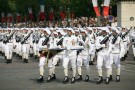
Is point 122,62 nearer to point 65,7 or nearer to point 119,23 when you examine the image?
point 119,23

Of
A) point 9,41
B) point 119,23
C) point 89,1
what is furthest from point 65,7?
point 9,41

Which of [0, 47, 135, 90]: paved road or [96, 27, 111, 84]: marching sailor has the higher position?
[96, 27, 111, 84]: marching sailor

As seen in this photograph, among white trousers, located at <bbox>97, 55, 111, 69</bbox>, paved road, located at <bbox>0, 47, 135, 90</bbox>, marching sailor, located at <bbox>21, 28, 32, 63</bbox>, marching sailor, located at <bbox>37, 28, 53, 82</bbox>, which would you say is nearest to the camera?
paved road, located at <bbox>0, 47, 135, 90</bbox>

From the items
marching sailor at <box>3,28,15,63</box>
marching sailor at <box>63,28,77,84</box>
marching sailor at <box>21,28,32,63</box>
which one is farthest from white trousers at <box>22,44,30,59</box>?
marching sailor at <box>63,28,77,84</box>

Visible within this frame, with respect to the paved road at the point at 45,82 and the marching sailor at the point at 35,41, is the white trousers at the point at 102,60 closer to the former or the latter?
the paved road at the point at 45,82

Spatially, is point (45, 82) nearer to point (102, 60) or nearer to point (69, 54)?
point (69, 54)

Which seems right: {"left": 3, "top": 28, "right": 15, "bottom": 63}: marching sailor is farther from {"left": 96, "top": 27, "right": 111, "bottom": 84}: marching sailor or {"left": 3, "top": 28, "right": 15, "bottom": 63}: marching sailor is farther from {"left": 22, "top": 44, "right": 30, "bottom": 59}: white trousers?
{"left": 96, "top": 27, "right": 111, "bottom": 84}: marching sailor

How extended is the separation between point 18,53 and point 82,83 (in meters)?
13.4

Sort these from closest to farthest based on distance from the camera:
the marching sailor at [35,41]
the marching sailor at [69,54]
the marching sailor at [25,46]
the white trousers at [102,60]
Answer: the white trousers at [102,60]
the marching sailor at [69,54]
the marching sailor at [25,46]
the marching sailor at [35,41]

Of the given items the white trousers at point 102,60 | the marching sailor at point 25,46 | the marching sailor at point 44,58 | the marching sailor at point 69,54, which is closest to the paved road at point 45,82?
the marching sailor at point 44,58

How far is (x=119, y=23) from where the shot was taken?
53.5 meters

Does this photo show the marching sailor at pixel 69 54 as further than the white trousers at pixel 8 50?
No

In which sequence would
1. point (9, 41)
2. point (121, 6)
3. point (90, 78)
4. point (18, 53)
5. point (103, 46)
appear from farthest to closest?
1. point (121, 6)
2. point (18, 53)
3. point (9, 41)
4. point (90, 78)
5. point (103, 46)

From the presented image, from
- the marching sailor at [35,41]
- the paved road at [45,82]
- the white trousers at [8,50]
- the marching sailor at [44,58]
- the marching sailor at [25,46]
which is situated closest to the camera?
the paved road at [45,82]
